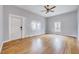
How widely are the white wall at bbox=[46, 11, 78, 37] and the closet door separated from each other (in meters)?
0.45

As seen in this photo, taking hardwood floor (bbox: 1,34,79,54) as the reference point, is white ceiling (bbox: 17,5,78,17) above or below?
above

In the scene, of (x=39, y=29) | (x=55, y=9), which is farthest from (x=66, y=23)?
(x=39, y=29)

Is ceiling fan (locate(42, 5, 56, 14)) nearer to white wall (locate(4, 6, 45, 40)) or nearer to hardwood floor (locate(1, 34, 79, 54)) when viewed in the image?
white wall (locate(4, 6, 45, 40))

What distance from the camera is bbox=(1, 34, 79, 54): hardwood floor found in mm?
1433

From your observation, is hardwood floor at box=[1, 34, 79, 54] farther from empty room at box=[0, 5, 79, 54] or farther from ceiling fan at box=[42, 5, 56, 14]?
ceiling fan at box=[42, 5, 56, 14]

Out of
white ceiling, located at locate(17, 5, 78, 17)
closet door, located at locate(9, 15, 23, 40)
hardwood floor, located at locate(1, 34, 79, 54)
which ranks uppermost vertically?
white ceiling, located at locate(17, 5, 78, 17)

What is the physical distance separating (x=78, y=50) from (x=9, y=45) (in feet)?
3.34

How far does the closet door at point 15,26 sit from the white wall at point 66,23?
1.46 feet

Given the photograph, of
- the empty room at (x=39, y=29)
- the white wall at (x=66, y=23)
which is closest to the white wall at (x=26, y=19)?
the empty room at (x=39, y=29)

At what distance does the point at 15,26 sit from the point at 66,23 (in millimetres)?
802

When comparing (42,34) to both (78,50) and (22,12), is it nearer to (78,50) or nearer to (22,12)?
(22,12)

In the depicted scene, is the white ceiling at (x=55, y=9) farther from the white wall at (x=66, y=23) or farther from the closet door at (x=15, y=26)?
the closet door at (x=15, y=26)

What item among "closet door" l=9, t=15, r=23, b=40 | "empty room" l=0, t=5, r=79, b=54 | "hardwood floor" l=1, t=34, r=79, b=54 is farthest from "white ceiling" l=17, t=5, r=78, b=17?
"hardwood floor" l=1, t=34, r=79, b=54

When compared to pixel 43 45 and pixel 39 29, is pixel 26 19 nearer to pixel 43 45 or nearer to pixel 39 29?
pixel 39 29
